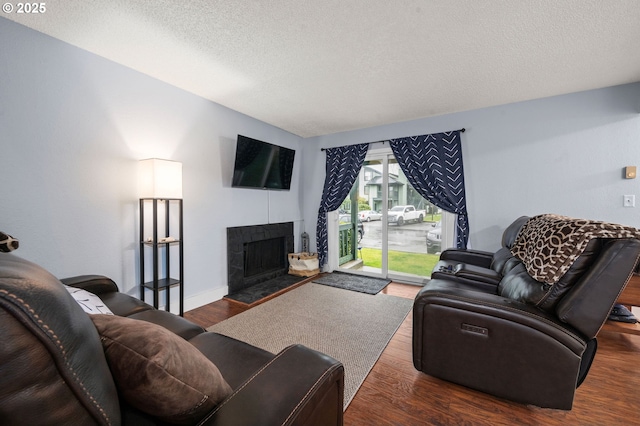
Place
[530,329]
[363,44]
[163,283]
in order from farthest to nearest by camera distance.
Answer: [163,283] < [363,44] < [530,329]

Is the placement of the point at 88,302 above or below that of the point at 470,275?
above

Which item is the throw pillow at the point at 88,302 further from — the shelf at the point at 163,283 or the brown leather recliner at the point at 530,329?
the brown leather recliner at the point at 530,329

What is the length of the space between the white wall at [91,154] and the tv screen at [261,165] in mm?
289

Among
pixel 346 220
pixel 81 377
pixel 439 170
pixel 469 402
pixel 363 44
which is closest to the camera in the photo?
pixel 81 377

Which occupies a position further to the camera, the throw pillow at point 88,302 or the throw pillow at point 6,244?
the throw pillow at point 6,244

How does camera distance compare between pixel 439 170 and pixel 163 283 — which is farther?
pixel 439 170

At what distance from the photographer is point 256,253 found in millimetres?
3803

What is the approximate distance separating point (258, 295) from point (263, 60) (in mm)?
2608

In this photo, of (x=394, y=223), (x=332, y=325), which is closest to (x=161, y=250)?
(x=332, y=325)

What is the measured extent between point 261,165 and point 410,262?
267 centimetres

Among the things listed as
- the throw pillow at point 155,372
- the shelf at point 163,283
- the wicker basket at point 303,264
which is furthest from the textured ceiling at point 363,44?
the wicker basket at point 303,264

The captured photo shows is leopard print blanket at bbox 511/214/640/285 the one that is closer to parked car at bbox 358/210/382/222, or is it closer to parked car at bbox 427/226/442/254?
parked car at bbox 427/226/442/254

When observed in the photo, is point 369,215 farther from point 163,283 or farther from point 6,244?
point 6,244

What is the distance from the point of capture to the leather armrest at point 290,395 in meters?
0.70
